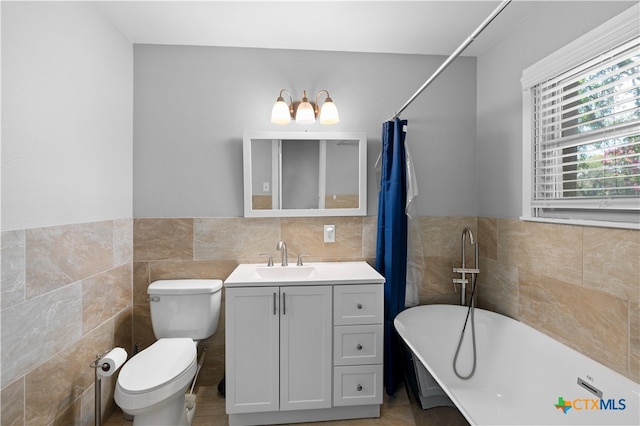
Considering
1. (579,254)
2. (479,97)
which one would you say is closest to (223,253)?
(579,254)

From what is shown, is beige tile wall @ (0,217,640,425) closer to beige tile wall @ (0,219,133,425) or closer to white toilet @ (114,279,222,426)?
beige tile wall @ (0,219,133,425)

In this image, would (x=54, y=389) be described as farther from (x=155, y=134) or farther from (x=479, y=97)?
(x=479, y=97)

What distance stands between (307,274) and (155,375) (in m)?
1.04

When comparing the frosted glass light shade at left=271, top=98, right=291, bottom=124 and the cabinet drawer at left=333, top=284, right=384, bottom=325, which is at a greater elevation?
the frosted glass light shade at left=271, top=98, right=291, bottom=124

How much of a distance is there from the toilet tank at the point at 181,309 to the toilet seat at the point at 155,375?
16 cm

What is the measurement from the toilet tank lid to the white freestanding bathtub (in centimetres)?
122

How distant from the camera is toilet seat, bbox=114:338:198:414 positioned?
1.46 metres

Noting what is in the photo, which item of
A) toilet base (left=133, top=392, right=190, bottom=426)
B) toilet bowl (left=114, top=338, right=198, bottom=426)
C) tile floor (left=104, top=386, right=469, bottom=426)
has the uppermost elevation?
toilet bowl (left=114, top=338, right=198, bottom=426)

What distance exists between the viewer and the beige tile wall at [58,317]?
126cm

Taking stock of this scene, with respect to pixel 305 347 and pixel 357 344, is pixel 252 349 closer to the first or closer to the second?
pixel 305 347

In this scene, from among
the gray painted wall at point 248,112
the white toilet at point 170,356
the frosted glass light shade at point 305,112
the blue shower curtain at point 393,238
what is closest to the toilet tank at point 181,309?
the white toilet at point 170,356

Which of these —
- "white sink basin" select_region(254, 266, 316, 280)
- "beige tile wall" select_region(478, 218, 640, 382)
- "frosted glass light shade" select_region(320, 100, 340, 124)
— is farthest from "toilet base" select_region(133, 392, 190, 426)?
"beige tile wall" select_region(478, 218, 640, 382)

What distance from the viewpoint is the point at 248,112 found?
2281 millimetres

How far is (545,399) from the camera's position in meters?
1.56
